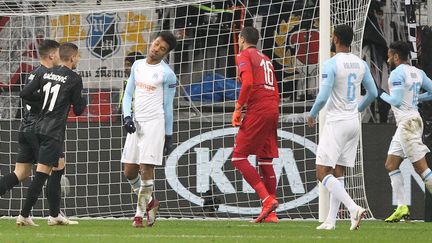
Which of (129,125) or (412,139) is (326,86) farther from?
(412,139)

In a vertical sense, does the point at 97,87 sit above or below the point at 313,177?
above

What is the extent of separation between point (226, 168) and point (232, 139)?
0.40 m

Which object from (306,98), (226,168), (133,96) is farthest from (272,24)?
(133,96)

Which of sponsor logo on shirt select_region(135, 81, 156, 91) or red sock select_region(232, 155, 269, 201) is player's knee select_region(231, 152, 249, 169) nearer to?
red sock select_region(232, 155, 269, 201)

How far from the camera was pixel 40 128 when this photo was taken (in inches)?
470

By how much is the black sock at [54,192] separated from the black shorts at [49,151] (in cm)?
49

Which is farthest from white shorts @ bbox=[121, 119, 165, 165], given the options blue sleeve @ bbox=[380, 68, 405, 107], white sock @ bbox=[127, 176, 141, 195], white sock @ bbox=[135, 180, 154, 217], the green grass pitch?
blue sleeve @ bbox=[380, 68, 405, 107]

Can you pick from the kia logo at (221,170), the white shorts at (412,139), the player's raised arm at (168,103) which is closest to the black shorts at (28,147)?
the player's raised arm at (168,103)

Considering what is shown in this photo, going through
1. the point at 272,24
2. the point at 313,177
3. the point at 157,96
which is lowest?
the point at 313,177

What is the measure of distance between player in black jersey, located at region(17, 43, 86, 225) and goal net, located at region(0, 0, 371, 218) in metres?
3.10

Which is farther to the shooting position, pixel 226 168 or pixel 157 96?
pixel 226 168

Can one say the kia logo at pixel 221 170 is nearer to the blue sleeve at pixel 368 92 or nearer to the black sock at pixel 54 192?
the black sock at pixel 54 192

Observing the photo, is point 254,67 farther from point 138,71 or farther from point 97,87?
point 97,87

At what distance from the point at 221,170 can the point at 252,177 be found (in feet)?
8.91
